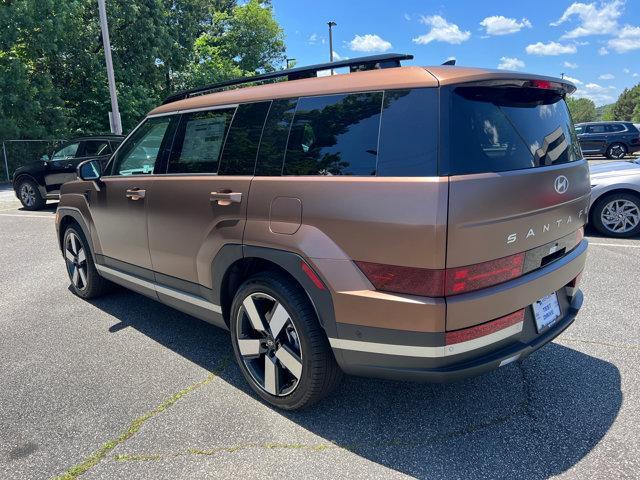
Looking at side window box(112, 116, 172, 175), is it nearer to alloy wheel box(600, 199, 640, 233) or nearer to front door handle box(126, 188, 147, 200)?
front door handle box(126, 188, 147, 200)

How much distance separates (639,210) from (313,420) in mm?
6312

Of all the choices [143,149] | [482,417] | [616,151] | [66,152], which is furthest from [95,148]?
[616,151]

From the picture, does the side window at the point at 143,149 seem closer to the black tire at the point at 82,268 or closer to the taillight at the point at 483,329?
the black tire at the point at 82,268

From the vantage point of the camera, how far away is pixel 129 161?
3896 mm

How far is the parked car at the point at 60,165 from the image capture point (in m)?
10.9

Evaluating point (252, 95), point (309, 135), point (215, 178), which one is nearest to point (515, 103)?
point (309, 135)

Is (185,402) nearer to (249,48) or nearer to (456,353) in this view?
(456,353)

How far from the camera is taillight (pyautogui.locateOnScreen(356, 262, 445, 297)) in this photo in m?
2.07

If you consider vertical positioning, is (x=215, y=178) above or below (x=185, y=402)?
above

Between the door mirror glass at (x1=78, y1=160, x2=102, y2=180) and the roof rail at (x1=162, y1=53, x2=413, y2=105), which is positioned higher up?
the roof rail at (x1=162, y1=53, x2=413, y2=105)

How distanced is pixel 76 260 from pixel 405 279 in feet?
12.7

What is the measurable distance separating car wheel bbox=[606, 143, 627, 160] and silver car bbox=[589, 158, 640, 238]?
15.9 m

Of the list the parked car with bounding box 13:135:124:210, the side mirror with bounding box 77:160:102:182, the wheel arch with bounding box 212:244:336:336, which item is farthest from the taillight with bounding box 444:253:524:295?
the parked car with bounding box 13:135:124:210

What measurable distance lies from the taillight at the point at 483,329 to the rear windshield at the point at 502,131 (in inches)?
28.6
